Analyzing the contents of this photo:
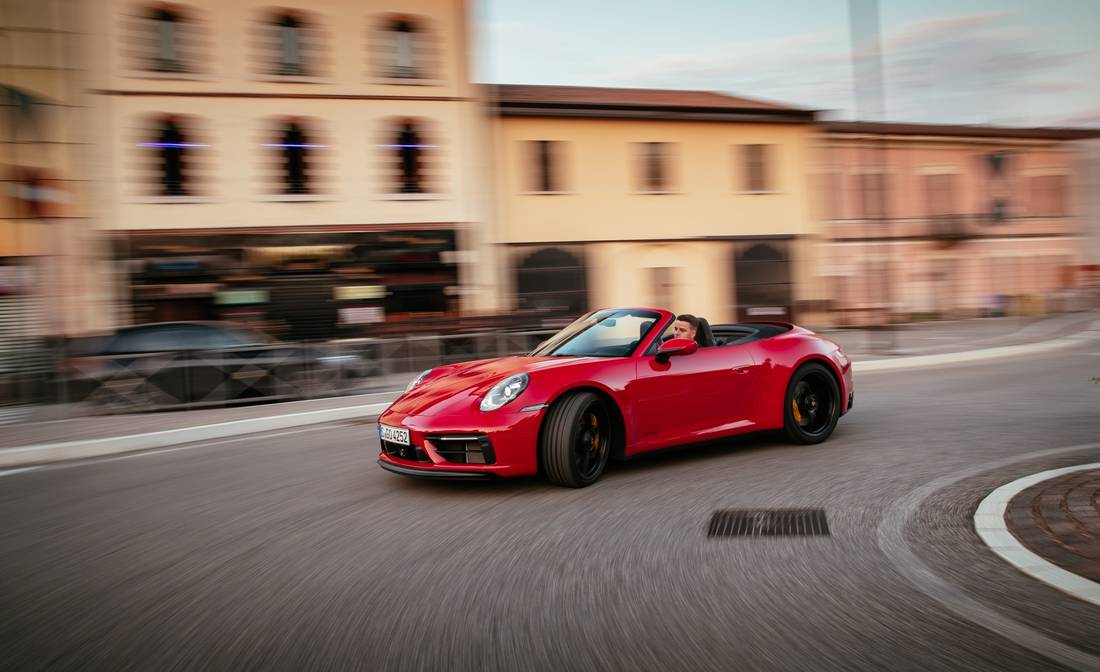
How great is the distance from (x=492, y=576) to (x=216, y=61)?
20060mm

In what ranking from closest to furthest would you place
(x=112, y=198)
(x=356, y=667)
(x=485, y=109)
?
(x=356, y=667)
(x=112, y=198)
(x=485, y=109)

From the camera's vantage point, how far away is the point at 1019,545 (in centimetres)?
409

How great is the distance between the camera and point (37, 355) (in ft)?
43.4

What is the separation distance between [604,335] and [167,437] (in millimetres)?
5020

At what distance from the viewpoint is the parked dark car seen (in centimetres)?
1209

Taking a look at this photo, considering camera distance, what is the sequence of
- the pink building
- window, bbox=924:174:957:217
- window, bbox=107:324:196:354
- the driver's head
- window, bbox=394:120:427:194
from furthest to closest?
window, bbox=924:174:957:217, the pink building, window, bbox=394:120:427:194, window, bbox=107:324:196:354, the driver's head

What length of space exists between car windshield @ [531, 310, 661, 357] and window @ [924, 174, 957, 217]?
1175 inches

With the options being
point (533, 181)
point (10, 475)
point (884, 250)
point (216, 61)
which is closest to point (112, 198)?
point (216, 61)

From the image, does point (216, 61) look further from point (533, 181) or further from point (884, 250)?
point (884, 250)

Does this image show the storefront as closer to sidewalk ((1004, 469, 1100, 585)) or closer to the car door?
the car door

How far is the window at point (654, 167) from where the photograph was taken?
25.5m

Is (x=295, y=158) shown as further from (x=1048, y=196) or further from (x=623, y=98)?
(x=1048, y=196)

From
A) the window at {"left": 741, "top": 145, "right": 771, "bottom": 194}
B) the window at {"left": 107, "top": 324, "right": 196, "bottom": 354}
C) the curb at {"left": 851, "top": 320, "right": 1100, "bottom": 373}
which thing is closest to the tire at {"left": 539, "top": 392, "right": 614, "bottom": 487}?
the curb at {"left": 851, "top": 320, "right": 1100, "bottom": 373}

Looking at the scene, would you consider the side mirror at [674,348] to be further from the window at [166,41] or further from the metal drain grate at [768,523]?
the window at [166,41]
